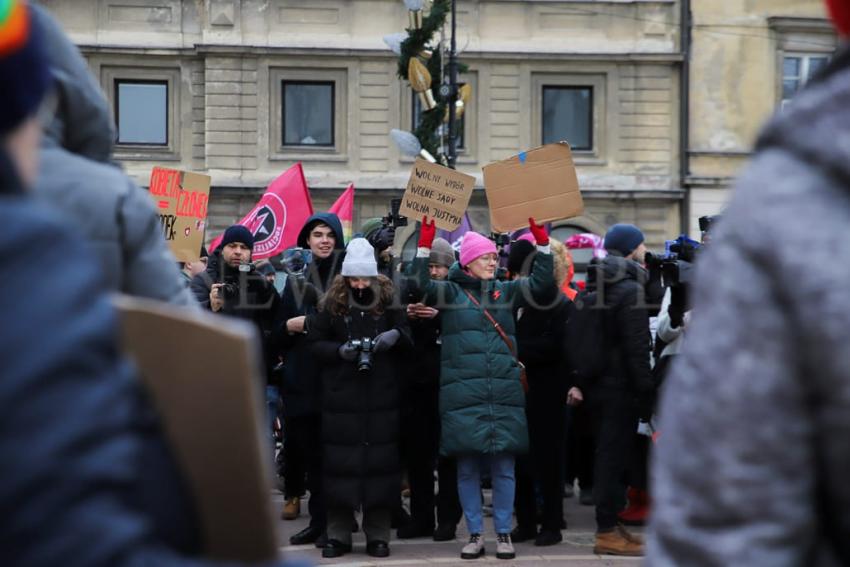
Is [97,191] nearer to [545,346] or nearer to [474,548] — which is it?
[474,548]

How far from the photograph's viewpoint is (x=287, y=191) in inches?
613

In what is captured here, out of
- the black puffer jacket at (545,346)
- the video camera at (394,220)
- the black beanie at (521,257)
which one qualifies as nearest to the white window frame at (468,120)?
the video camera at (394,220)

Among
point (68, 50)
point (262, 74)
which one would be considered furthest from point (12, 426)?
point (262, 74)

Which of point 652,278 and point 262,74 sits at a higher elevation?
point 262,74

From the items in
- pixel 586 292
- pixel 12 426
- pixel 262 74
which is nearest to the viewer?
pixel 12 426

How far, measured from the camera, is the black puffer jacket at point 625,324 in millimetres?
8141

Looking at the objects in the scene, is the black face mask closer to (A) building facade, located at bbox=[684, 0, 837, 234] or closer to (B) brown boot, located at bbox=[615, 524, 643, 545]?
(B) brown boot, located at bbox=[615, 524, 643, 545]

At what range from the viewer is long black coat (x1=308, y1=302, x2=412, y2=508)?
824 centimetres

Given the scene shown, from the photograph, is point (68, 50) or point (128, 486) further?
point (68, 50)

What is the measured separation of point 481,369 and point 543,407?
0.80m

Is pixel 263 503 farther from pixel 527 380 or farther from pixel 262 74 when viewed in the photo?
pixel 262 74

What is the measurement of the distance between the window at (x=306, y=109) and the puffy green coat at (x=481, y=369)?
2160cm

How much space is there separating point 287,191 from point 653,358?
710 cm

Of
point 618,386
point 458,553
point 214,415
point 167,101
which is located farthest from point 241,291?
point 167,101
